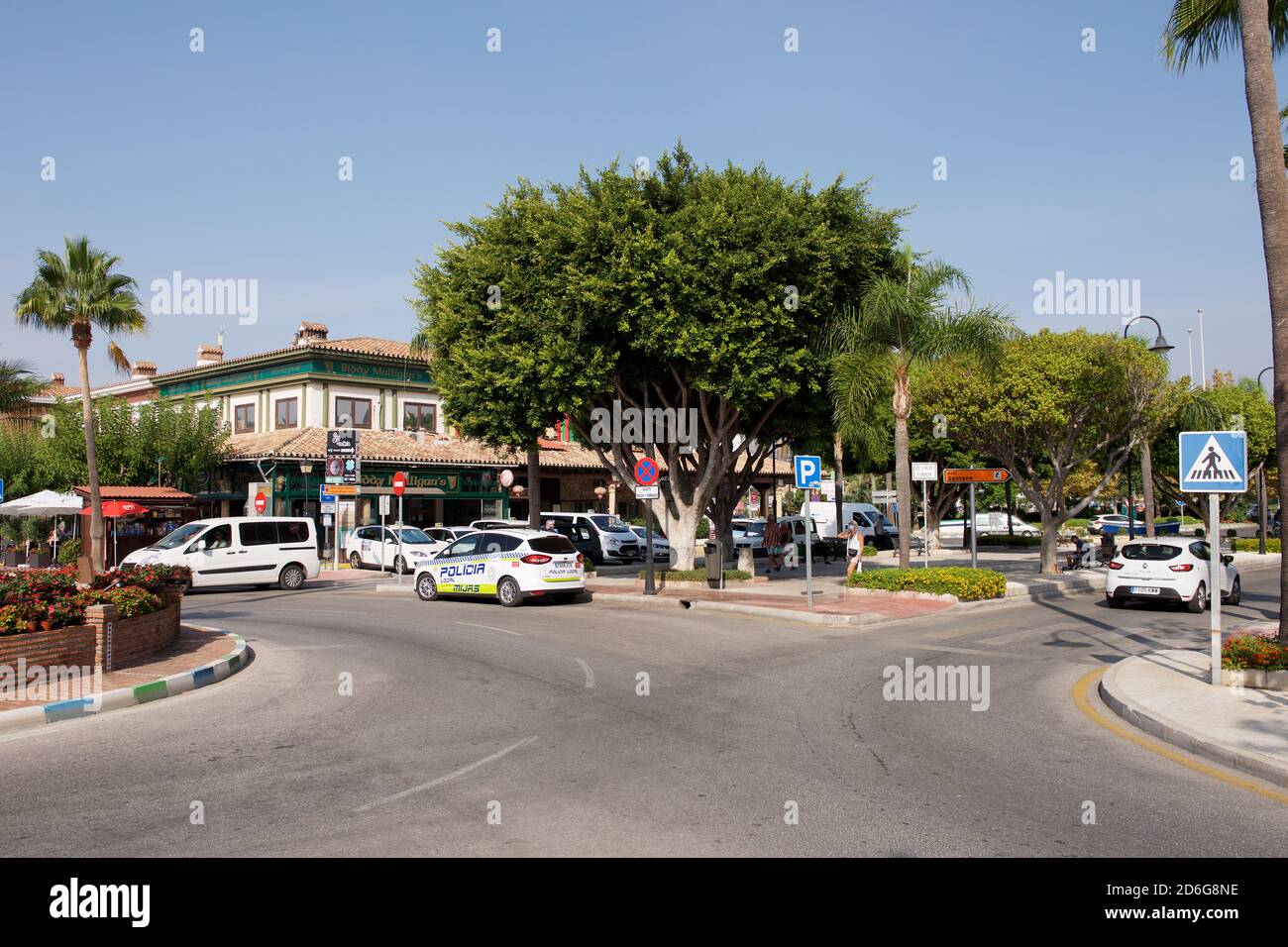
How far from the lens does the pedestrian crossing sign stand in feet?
34.9

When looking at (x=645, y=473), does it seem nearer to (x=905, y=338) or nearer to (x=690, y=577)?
(x=690, y=577)

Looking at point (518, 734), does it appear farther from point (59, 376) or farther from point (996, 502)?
point (996, 502)

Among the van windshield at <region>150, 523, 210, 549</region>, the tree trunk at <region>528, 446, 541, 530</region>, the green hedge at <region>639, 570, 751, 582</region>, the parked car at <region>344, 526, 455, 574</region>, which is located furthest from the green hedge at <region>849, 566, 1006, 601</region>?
the van windshield at <region>150, 523, 210, 549</region>

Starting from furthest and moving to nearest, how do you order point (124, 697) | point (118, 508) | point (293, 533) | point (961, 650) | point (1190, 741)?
point (118, 508) < point (293, 533) < point (961, 650) < point (124, 697) < point (1190, 741)

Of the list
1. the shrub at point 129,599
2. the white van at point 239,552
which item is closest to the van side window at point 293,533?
the white van at point 239,552

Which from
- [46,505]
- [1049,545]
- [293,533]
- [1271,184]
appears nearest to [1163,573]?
[1049,545]

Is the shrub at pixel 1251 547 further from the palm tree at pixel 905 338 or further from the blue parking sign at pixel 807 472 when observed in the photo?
the blue parking sign at pixel 807 472

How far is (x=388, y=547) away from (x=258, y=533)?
8249 mm

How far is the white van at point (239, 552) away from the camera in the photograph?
25.2 meters

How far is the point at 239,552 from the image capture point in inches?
1014

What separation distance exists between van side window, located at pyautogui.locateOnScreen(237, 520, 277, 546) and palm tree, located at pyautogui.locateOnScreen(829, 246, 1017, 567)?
15.8 m

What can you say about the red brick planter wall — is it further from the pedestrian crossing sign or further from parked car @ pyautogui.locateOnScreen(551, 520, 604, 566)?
parked car @ pyautogui.locateOnScreen(551, 520, 604, 566)

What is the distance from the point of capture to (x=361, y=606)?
71.6 ft

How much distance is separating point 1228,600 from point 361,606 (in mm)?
19930
